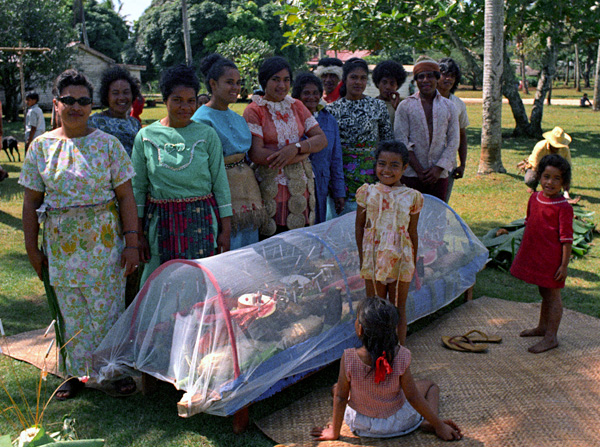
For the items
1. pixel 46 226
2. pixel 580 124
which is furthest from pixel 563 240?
pixel 580 124

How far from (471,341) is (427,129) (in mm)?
1925

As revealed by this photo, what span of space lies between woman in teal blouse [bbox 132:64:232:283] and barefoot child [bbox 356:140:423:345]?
956mm

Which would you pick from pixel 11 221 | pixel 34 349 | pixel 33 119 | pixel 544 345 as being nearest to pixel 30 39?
pixel 33 119

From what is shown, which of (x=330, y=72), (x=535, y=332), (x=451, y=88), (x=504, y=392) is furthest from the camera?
(x=330, y=72)

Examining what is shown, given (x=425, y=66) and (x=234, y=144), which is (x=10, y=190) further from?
(x=425, y=66)

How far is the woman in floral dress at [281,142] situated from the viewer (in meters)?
4.43

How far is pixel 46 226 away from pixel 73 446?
85.7 inches

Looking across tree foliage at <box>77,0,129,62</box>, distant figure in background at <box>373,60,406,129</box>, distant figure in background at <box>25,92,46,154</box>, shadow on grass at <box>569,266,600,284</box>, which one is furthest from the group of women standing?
tree foliage at <box>77,0,129,62</box>

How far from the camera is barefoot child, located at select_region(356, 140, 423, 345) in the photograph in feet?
12.5

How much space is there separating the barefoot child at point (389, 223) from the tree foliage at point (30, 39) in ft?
75.2

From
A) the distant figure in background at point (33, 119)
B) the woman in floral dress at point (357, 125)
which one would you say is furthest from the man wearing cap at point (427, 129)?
the distant figure in background at point (33, 119)

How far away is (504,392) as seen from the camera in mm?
3762

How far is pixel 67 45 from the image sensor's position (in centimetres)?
2614

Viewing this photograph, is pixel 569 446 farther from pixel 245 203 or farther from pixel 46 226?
pixel 46 226
